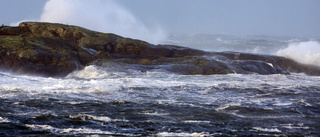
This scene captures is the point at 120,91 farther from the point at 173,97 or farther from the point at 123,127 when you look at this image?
the point at 123,127

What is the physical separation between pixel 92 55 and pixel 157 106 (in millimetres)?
11713

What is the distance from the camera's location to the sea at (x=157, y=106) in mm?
9633

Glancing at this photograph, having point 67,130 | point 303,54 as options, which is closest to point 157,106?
point 67,130

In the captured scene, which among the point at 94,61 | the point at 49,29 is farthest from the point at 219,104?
the point at 49,29

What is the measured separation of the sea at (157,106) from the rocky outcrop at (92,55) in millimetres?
1471

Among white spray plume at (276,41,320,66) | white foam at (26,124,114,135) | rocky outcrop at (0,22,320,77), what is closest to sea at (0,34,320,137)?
white foam at (26,124,114,135)

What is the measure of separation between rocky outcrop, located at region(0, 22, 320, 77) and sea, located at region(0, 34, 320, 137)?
1471 mm

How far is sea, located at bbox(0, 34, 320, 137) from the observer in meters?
9.63

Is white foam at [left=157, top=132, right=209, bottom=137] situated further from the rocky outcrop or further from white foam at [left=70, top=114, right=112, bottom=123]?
the rocky outcrop

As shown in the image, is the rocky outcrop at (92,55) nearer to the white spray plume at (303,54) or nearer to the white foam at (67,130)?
the white spray plume at (303,54)

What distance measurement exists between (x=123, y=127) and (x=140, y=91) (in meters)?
5.72

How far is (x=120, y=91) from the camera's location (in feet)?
50.2

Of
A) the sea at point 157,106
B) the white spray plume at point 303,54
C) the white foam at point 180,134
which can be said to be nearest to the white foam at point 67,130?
the sea at point 157,106

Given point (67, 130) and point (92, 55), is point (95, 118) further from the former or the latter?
point (92, 55)
